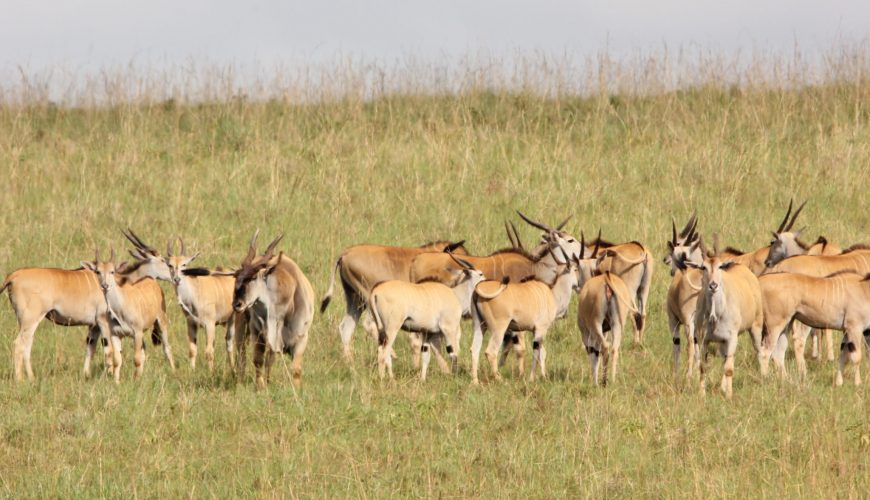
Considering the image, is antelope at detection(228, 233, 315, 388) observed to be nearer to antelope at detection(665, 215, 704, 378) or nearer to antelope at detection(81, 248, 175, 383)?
antelope at detection(81, 248, 175, 383)

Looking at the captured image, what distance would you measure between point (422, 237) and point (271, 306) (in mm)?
7392

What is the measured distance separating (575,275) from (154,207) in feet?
28.5

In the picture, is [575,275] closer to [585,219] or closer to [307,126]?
[585,219]

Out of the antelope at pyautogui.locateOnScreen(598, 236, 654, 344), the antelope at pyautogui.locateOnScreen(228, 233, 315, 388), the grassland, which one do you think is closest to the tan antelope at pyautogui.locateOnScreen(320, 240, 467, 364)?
the grassland

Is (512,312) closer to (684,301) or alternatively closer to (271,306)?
(684,301)

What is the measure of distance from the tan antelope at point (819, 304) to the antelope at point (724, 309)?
0.29m

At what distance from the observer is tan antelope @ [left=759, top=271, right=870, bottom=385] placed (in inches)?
483

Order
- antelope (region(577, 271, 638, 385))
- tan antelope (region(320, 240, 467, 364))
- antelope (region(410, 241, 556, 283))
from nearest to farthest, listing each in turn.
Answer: antelope (region(577, 271, 638, 385)), antelope (region(410, 241, 556, 283)), tan antelope (region(320, 240, 467, 364))

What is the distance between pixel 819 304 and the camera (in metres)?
12.3

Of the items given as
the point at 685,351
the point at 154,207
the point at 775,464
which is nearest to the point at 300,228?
the point at 154,207

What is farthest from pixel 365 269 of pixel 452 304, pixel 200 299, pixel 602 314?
pixel 602 314

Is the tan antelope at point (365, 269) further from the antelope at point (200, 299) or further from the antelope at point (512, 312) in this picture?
the antelope at point (512, 312)

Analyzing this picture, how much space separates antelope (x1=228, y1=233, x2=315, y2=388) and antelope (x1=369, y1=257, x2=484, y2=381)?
737mm

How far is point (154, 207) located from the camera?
20188 millimetres
